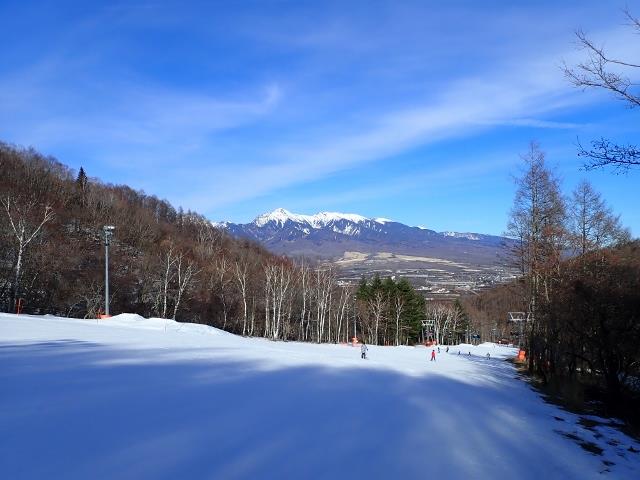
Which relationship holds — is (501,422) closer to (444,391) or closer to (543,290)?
(444,391)

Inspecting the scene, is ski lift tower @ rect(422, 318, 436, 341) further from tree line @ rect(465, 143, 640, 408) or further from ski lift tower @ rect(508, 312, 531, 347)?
tree line @ rect(465, 143, 640, 408)

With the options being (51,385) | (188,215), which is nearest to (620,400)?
(51,385)

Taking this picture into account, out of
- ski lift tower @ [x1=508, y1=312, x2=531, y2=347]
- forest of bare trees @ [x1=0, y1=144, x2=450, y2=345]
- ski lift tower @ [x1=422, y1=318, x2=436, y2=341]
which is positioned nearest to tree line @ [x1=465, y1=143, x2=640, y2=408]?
ski lift tower @ [x1=508, y1=312, x2=531, y2=347]

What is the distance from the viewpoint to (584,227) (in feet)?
90.1

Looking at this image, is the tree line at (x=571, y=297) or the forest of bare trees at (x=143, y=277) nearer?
the tree line at (x=571, y=297)

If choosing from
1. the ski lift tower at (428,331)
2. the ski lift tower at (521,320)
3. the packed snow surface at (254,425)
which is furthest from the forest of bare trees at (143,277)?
the packed snow surface at (254,425)

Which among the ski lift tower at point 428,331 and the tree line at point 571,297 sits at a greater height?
the tree line at point 571,297

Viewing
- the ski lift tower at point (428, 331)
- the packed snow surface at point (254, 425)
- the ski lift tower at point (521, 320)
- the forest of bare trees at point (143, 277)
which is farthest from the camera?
the ski lift tower at point (428, 331)

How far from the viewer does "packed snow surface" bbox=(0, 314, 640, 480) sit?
5727mm

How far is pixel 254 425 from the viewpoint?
7387mm

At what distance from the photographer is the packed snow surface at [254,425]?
5.73 m

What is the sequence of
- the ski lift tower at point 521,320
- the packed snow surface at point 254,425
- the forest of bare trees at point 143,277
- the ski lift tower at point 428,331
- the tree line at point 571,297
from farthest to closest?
the ski lift tower at point 428,331
the forest of bare trees at point 143,277
the ski lift tower at point 521,320
the tree line at point 571,297
the packed snow surface at point 254,425

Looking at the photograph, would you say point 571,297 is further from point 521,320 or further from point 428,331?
point 428,331

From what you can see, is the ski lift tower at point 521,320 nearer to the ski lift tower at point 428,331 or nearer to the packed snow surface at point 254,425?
the packed snow surface at point 254,425
